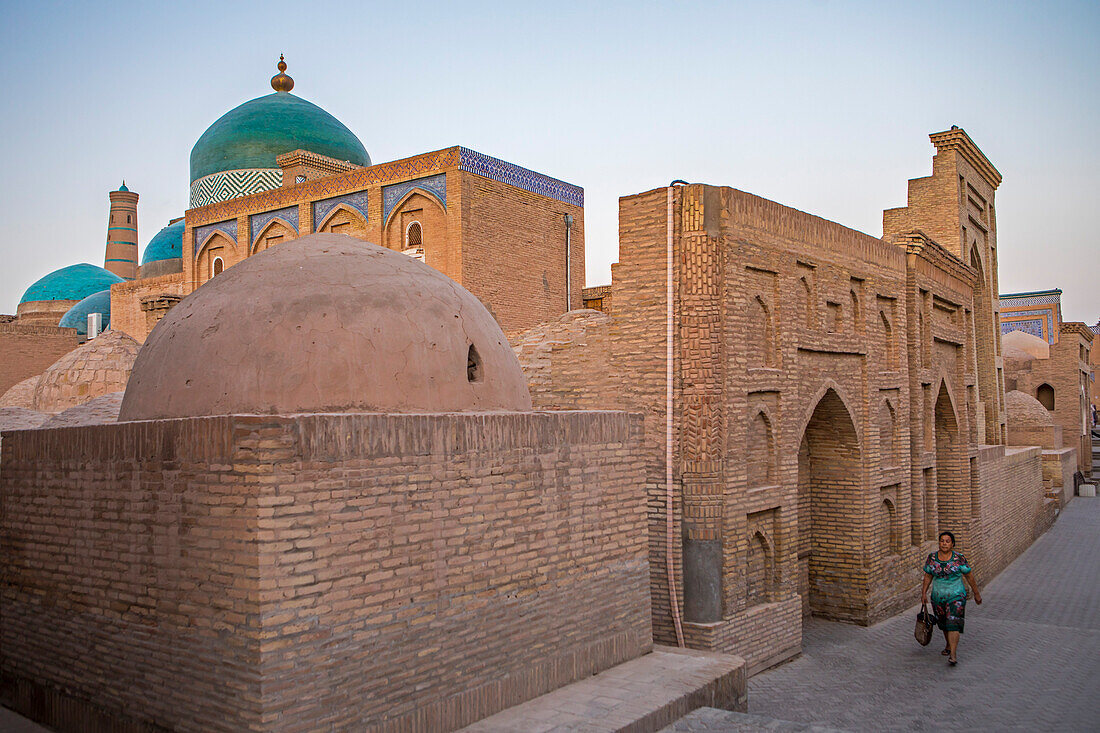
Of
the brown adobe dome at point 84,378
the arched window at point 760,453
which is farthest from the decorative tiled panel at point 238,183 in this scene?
the arched window at point 760,453

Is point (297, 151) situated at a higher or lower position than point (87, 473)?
higher

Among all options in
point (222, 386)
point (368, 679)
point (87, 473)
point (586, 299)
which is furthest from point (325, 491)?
point (586, 299)

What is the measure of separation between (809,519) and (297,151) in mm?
15851

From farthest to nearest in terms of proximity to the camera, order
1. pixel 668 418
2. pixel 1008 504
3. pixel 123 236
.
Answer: pixel 123 236, pixel 1008 504, pixel 668 418

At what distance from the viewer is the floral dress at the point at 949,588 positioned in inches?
342

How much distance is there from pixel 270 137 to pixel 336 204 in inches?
229

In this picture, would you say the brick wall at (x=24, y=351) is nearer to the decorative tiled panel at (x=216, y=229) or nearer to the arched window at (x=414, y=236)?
the decorative tiled panel at (x=216, y=229)

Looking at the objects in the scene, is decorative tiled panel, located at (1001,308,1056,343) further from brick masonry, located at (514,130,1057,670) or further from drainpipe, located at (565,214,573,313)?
brick masonry, located at (514,130,1057,670)

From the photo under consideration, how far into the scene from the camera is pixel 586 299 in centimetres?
2023

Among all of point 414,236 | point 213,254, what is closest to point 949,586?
point 414,236

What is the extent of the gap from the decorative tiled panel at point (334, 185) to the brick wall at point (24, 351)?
432 centimetres

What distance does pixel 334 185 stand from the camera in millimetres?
19547

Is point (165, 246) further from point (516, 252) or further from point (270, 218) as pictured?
point (516, 252)

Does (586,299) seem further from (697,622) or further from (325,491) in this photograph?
(325,491)
